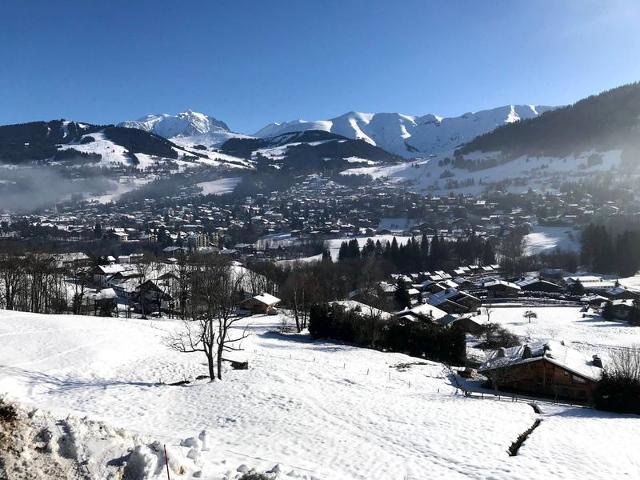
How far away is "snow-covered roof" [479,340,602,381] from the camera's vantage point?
1058 inches

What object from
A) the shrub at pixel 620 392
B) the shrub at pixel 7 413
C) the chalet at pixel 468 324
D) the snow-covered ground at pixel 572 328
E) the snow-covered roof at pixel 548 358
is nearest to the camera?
the shrub at pixel 7 413

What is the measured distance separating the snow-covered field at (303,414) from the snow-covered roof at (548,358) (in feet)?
17.0

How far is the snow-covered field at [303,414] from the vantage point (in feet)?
36.1

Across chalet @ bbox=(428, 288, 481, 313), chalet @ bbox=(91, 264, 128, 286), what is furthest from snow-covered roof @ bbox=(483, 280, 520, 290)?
chalet @ bbox=(91, 264, 128, 286)

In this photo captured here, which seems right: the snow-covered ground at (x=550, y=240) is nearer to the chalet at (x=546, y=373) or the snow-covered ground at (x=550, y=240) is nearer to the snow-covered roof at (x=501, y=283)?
the snow-covered roof at (x=501, y=283)

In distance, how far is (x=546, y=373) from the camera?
90.3ft

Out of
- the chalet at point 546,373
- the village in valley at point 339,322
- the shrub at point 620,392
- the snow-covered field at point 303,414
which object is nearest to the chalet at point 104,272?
the village in valley at point 339,322

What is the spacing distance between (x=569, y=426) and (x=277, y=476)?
12920mm

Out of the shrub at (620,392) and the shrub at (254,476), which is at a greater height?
the shrub at (254,476)

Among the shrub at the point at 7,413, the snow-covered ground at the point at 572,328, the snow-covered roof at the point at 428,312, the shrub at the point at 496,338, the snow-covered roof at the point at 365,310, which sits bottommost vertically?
the snow-covered ground at the point at 572,328

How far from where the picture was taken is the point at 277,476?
8188 mm

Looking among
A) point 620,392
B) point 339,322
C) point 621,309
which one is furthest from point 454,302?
point 620,392

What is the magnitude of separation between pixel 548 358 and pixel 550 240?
316ft

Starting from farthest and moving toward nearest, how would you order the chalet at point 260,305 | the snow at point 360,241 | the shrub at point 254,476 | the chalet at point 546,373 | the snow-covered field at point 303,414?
the snow at point 360,241, the chalet at point 260,305, the chalet at point 546,373, the snow-covered field at point 303,414, the shrub at point 254,476
